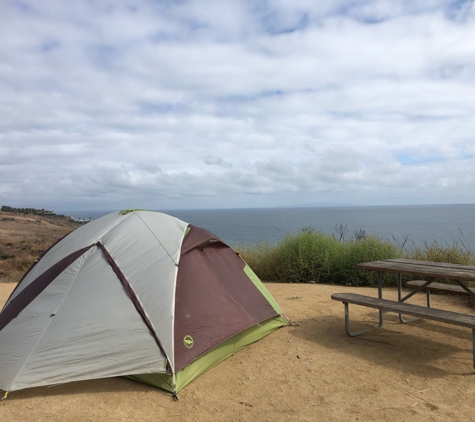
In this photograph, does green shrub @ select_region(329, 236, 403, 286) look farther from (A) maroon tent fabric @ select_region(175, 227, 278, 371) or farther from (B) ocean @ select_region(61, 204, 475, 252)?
(A) maroon tent fabric @ select_region(175, 227, 278, 371)

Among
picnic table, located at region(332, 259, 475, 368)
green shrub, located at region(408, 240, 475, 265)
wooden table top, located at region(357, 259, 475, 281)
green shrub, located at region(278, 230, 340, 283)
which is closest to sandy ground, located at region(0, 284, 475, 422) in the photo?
picnic table, located at region(332, 259, 475, 368)

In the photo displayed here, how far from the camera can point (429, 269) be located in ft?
16.2

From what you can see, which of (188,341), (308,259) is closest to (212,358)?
(188,341)

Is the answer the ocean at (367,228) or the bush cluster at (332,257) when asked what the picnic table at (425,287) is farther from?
the ocean at (367,228)

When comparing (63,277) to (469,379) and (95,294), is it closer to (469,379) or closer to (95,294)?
(95,294)

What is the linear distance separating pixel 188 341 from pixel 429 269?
315 centimetres

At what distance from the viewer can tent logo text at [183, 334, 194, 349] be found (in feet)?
13.6

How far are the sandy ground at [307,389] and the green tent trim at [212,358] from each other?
2.9 inches

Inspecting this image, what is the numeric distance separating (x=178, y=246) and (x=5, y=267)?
1168 centimetres

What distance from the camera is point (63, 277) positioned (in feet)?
14.8

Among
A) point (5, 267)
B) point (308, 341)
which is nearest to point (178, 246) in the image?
point (308, 341)

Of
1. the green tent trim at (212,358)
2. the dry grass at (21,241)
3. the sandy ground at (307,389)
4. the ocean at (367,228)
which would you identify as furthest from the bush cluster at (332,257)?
the dry grass at (21,241)

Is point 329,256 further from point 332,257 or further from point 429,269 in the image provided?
point 429,269

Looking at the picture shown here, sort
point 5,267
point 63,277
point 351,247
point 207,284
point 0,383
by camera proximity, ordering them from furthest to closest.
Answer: point 5,267 < point 351,247 < point 207,284 < point 63,277 < point 0,383
